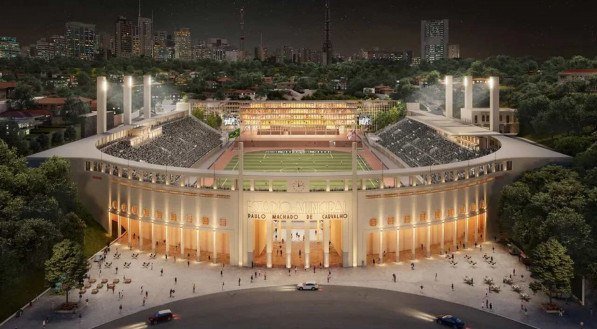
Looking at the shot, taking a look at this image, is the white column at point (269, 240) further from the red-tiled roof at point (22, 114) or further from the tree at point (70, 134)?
the red-tiled roof at point (22, 114)

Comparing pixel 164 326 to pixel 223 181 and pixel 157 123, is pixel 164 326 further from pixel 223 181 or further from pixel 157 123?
pixel 157 123

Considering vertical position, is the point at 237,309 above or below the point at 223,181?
below

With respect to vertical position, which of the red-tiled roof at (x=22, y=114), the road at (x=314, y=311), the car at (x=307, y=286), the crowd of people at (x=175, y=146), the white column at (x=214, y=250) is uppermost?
the red-tiled roof at (x=22, y=114)

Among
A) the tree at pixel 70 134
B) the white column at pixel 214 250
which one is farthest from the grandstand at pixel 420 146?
the tree at pixel 70 134

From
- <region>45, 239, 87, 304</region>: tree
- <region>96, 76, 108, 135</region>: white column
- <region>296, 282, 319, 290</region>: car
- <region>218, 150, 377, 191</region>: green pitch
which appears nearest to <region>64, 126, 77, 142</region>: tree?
<region>96, 76, 108, 135</region>: white column

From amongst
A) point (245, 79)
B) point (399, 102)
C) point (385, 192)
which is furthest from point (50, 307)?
point (245, 79)

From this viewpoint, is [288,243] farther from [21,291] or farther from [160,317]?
[21,291]
